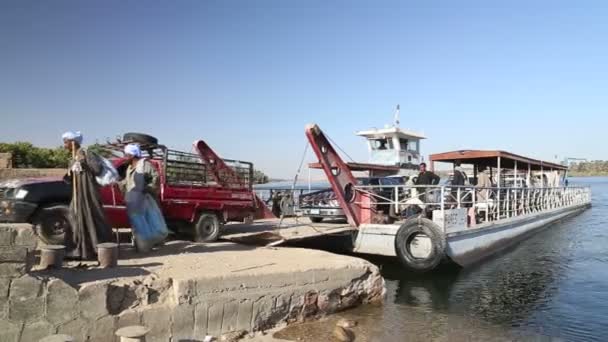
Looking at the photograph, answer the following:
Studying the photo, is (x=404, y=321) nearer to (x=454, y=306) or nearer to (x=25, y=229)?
(x=454, y=306)

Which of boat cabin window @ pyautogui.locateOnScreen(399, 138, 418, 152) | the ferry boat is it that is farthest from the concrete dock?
boat cabin window @ pyautogui.locateOnScreen(399, 138, 418, 152)

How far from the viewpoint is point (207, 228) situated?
10.5m

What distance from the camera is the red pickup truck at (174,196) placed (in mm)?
7965

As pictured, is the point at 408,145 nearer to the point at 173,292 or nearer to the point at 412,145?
the point at 412,145

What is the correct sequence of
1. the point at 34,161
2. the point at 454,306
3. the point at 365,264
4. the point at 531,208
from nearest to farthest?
the point at 365,264
the point at 454,306
the point at 531,208
the point at 34,161

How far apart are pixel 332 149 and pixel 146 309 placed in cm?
743

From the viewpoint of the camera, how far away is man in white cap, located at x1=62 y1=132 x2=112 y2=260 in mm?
6629

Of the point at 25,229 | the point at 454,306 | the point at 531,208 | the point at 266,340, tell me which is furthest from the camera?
the point at 531,208

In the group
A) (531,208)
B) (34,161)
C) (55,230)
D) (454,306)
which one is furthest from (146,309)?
(34,161)

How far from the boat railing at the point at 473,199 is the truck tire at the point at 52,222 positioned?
670 cm

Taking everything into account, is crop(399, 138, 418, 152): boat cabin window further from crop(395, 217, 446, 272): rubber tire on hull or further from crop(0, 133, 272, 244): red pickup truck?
crop(395, 217, 446, 272): rubber tire on hull

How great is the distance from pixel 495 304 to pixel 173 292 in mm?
6135

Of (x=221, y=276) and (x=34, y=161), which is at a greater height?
(x=34, y=161)

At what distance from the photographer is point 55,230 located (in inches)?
318
